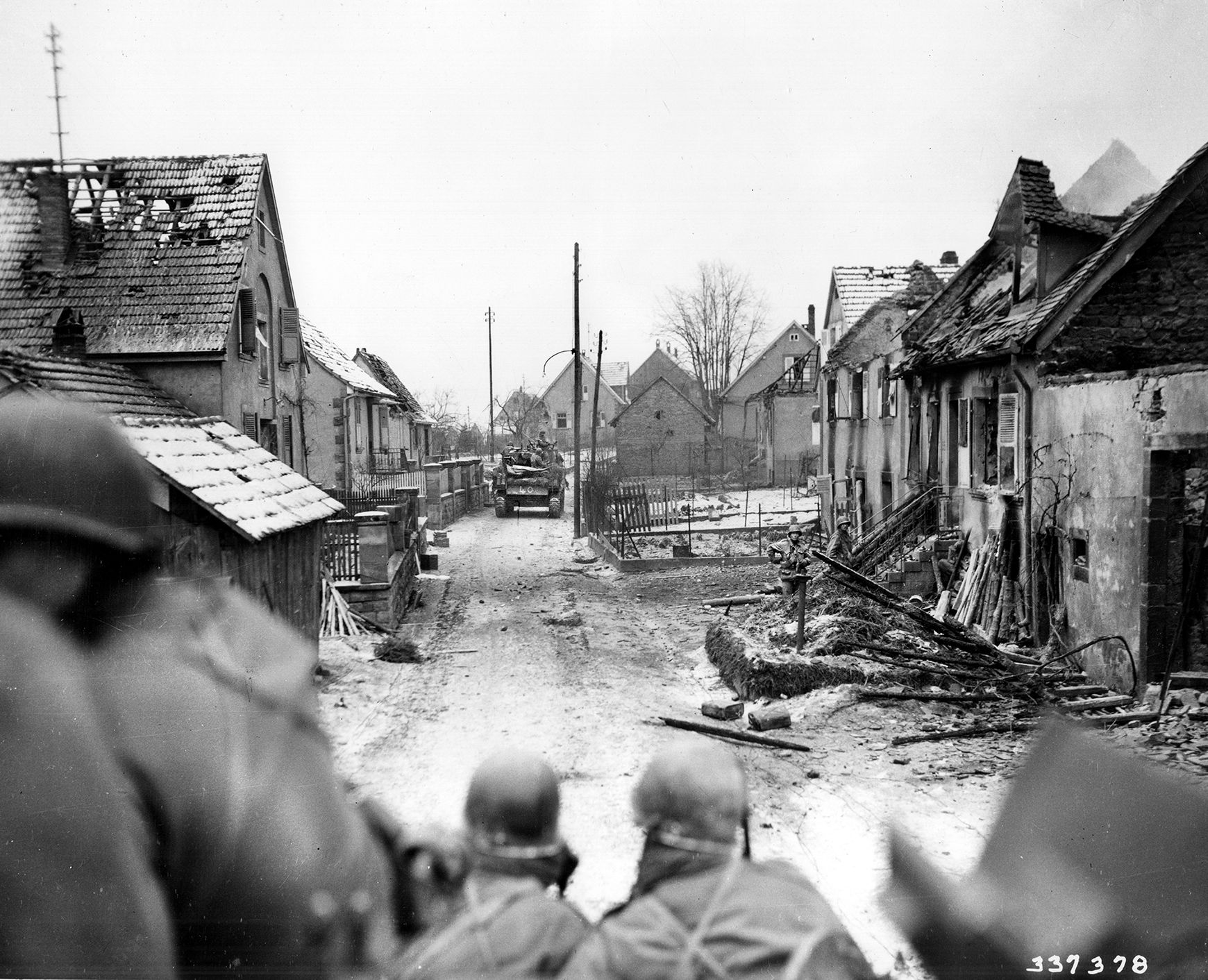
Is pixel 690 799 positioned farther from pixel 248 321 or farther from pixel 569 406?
pixel 569 406

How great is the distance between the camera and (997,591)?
10812 millimetres

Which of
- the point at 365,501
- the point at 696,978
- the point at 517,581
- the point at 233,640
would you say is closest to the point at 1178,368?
the point at 696,978

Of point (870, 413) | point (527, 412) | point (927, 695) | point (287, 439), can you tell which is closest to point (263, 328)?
point (287, 439)

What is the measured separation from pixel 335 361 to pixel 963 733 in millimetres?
24412

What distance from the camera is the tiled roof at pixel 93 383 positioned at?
6.27 metres

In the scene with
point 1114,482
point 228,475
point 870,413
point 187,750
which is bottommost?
point 187,750

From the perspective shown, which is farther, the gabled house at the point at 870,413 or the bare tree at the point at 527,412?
the bare tree at the point at 527,412

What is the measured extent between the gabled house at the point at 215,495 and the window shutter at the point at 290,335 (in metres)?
6.57

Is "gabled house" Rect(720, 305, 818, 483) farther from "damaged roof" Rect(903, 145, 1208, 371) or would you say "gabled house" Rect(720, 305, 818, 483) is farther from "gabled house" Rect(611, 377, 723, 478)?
"damaged roof" Rect(903, 145, 1208, 371)

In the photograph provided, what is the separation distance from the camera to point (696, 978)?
2.37 meters

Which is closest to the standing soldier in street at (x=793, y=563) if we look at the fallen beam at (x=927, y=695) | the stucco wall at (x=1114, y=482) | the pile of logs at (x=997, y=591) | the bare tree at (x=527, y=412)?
the fallen beam at (x=927, y=695)

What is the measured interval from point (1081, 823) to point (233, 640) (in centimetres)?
499

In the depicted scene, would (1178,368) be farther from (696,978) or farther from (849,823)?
(696,978)

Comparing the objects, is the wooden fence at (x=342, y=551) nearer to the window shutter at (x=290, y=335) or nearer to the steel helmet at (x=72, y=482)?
the window shutter at (x=290, y=335)
